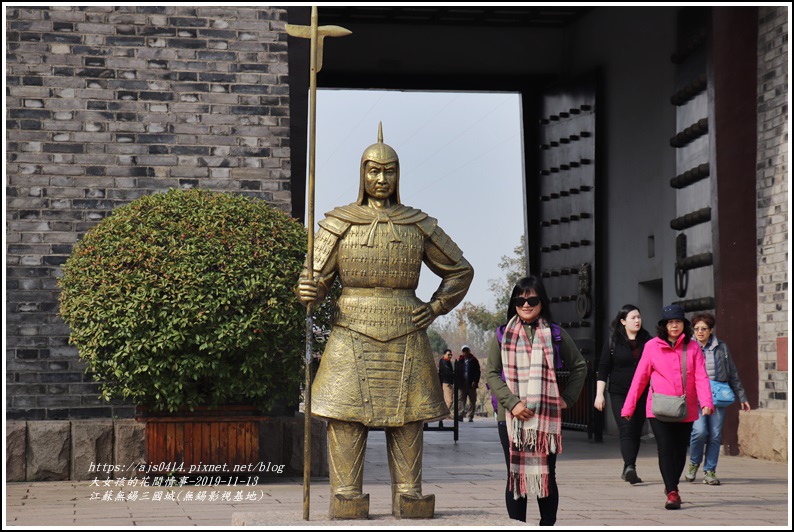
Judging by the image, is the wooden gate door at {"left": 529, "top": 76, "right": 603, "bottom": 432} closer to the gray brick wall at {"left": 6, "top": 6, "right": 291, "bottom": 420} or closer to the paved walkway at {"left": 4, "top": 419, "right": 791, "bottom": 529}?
the paved walkway at {"left": 4, "top": 419, "right": 791, "bottom": 529}

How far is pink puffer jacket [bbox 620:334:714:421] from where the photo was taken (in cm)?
757

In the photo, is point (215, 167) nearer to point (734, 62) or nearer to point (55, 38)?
point (55, 38)

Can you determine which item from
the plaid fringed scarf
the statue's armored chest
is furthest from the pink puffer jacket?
the statue's armored chest

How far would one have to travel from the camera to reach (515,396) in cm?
604

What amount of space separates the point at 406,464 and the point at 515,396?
0.72 meters

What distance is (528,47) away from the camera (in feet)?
57.6

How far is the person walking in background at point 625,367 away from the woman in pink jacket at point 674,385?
64.0 inches

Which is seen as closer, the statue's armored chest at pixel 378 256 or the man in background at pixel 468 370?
the statue's armored chest at pixel 378 256

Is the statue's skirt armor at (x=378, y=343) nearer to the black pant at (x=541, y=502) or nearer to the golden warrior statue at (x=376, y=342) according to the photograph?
the golden warrior statue at (x=376, y=342)

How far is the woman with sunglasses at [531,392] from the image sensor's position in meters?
6.01

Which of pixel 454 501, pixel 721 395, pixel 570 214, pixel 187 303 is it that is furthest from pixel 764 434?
pixel 570 214

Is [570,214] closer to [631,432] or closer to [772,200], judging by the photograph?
[772,200]

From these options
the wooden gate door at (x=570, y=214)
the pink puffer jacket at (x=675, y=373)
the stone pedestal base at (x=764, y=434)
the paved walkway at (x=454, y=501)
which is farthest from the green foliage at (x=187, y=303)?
the wooden gate door at (x=570, y=214)

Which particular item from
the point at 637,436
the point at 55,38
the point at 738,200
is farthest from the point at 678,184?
the point at 55,38
